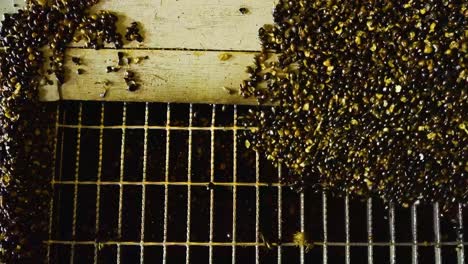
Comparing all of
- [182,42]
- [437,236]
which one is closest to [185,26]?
[182,42]

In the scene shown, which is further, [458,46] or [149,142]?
[149,142]

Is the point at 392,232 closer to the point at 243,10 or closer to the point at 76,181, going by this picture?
the point at 243,10

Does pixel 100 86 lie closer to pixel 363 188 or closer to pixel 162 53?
pixel 162 53

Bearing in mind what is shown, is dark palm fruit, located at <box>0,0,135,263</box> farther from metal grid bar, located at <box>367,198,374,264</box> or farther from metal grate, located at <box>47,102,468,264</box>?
metal grid bar, located at <box>367,198,374,264</box>

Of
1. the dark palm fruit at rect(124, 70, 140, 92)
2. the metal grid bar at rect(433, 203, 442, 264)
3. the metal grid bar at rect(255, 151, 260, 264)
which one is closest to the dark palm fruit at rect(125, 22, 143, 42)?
the dark palm fruit at rect(124, 70, 140, 92)

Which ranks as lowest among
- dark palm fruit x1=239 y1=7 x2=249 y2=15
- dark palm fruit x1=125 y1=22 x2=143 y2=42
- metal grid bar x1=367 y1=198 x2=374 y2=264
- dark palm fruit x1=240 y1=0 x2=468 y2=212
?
metal grid bar x1=367 y1=198 x2=374 y2=264

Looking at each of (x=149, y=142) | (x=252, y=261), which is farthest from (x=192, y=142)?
(x=252, y=261)

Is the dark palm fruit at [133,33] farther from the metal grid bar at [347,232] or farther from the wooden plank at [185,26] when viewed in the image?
the metal grid bar at [347,232]
